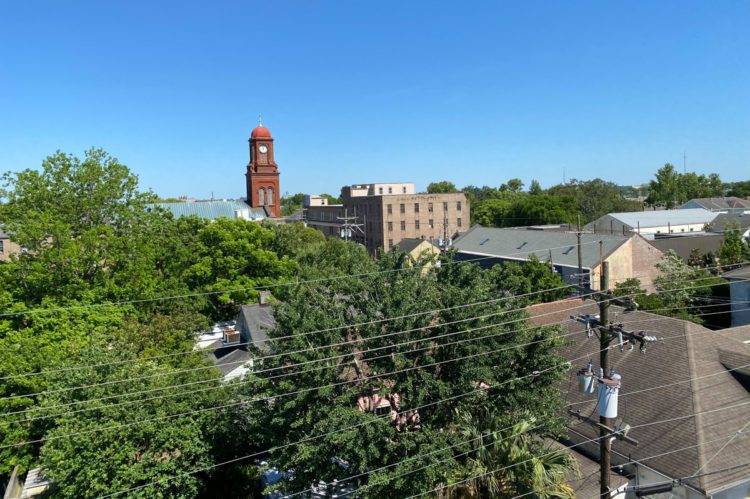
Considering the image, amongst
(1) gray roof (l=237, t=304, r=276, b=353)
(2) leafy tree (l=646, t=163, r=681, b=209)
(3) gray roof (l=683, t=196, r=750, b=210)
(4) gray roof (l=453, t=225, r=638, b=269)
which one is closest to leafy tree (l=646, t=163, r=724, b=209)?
(2) leafy tree (l=646, t=163, r=681, b=209)

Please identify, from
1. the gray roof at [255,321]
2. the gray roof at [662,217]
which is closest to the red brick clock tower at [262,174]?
the gray roof at [662,217]

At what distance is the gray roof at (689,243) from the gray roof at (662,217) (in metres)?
16.7

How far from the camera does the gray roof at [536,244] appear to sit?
135 feet

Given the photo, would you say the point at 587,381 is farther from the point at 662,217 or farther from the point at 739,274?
the point at 662,217

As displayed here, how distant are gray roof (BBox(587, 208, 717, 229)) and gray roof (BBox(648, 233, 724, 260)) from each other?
1666 cm

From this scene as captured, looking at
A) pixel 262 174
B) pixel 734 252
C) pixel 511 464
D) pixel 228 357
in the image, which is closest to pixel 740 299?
pixel 734 252

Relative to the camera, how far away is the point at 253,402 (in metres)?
14.0

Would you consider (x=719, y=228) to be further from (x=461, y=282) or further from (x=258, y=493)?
(x=258, y=493)

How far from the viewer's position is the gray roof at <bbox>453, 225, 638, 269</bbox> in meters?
41.1

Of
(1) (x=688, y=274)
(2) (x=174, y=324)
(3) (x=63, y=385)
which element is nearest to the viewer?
(3) (x=63, y=385)

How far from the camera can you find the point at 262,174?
79875 mm

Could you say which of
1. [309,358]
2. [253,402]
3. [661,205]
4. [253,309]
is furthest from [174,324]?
[661,205]

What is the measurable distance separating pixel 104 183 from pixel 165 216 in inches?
180

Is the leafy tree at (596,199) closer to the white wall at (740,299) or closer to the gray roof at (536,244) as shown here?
the gray roof at (536,244)
